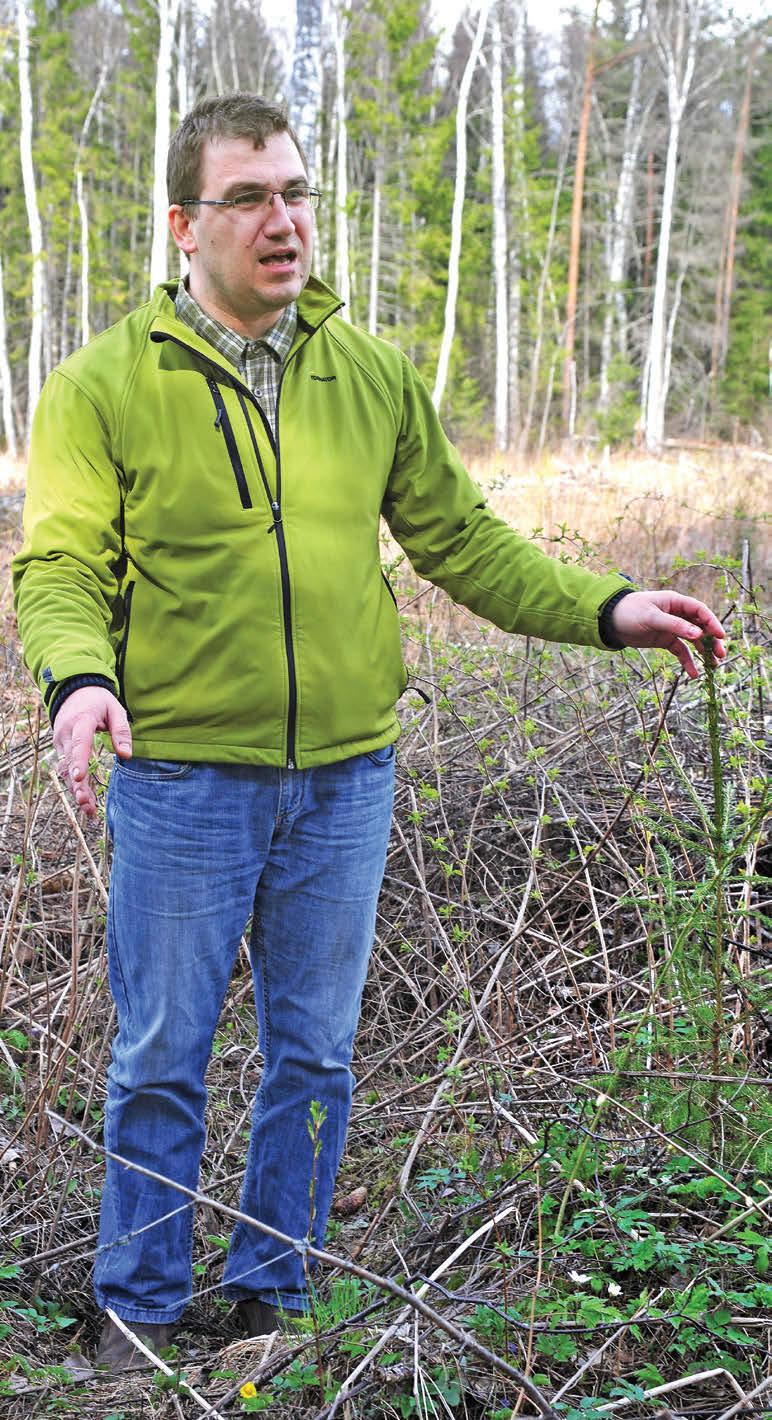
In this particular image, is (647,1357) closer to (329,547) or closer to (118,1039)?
(118,1039)

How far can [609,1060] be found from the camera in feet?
9.20

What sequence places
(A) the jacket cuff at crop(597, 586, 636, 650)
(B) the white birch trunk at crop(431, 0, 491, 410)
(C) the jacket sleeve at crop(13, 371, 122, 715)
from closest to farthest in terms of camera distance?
(C) the jacket sleeve at crop(13, 371, 122, 715), (A) the jacket cuff at crop(597, 586, 636, 650), (B) the white birch trunk at crop(431, 0, 491, 410)

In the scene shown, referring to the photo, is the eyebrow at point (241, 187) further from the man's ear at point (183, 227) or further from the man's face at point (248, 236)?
the man's ear at point (183, 227)

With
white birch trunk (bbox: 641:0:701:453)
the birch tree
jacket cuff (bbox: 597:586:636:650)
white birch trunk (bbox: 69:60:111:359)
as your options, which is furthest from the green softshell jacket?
white birch trunk (bbox: 69:60:111:359)

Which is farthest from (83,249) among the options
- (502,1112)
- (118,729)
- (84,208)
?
(118,729)

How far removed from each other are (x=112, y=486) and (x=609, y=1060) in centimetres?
165

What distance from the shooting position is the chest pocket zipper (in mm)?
2225

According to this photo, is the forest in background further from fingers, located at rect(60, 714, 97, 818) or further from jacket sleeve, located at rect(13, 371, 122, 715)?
fingers, located at rect(60, 714, 97, 818)

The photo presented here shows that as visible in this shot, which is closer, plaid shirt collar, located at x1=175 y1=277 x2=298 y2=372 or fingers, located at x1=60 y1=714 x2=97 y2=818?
fingers, located at x1=60 y1=714 x2=97 y2=818

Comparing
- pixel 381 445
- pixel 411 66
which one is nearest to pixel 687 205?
pixel 411 66

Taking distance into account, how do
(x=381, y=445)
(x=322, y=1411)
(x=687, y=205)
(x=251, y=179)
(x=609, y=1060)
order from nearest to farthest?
(x=322, y=1411), (x=251, y=179), (x=381, y=445), (x=609, y=1060), (x=687, y=205)

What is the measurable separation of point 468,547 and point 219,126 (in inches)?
36.6

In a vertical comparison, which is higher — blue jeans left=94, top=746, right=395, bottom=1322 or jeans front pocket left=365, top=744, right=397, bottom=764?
jeans front pocket left=365, top=744, right=397, bottom=764

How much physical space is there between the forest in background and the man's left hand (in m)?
20.0
